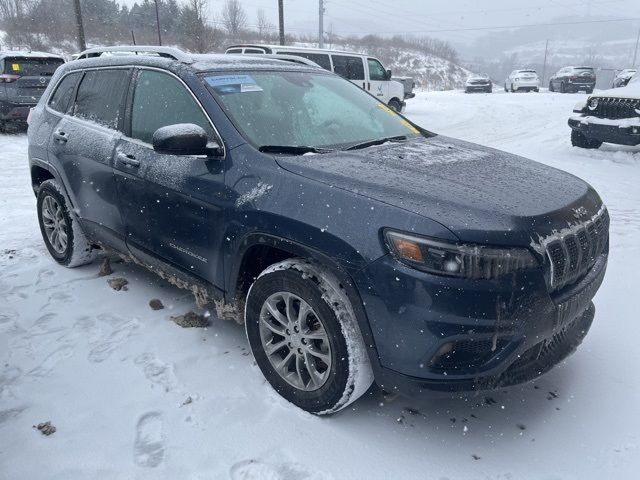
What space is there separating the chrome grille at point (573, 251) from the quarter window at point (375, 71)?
12.6 m

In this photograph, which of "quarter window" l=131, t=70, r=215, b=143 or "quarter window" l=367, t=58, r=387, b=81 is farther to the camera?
"quarter window" l=367, t=58, r=387, b=81

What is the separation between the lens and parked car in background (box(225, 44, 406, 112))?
40.9ft

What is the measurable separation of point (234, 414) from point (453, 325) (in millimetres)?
1266

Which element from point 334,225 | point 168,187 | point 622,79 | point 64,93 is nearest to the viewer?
point 334,225

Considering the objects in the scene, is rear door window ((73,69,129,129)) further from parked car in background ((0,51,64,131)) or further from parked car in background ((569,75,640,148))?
parked car in background ((0,51,64,131))

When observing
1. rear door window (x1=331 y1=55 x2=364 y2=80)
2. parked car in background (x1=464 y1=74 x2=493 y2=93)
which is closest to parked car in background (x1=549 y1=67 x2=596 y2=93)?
parked car in background (x1=464 y1=74 x2=493 y2=93)

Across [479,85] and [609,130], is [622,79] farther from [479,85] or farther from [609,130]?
[609,130]

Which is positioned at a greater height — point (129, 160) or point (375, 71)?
point (375, 71)

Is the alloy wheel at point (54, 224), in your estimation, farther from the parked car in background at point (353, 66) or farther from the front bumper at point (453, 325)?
the parked car in background at point (353, 66)

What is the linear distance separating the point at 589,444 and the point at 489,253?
1.13 m

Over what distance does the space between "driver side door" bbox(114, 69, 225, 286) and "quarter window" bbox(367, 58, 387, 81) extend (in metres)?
11.8

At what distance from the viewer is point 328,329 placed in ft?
7.90

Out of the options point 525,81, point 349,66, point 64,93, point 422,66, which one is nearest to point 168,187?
point 64,93

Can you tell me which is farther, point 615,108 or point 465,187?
point 615,108
